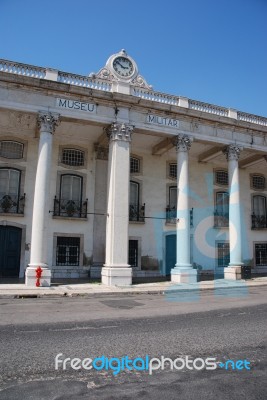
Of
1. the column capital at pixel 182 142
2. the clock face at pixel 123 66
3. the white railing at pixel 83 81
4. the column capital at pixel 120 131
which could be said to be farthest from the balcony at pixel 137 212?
the clock face at pixel 123 66

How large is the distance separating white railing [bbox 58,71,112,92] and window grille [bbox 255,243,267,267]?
16535 mm

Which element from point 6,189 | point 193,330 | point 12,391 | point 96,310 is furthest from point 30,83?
point 12,391

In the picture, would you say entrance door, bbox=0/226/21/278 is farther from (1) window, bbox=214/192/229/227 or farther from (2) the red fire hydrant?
(1) window, bbox=214/192/229/227

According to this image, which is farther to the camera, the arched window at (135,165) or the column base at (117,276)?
the arched window at (135,165)

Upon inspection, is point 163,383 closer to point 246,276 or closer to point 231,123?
point 246,276

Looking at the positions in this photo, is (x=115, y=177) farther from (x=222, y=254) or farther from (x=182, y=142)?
(x=222, y=254)

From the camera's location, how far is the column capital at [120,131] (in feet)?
59.8

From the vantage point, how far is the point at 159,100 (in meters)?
19.9

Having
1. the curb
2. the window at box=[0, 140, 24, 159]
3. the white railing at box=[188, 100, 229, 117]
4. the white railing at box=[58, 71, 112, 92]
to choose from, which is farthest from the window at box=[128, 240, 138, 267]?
the white railing at box=[58, 71, 112, 92]

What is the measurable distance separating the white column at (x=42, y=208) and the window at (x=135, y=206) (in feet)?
23.0

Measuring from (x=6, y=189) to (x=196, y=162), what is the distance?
44.1 feet

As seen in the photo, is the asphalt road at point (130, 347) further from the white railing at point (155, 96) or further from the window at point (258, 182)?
the window at point (258, 182)

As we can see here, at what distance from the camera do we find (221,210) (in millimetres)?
24984

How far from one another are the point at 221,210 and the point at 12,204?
579 inches
